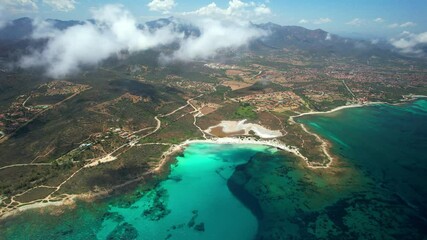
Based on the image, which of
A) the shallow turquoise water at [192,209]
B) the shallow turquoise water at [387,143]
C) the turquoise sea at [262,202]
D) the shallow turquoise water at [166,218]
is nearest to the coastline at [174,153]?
the turquoise sea at [262,202]

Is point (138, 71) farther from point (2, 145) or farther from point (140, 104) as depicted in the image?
point (2, 145)

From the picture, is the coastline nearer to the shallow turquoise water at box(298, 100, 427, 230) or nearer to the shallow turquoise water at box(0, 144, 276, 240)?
the shallow turquoise water at box(0, 144, 276, 240)

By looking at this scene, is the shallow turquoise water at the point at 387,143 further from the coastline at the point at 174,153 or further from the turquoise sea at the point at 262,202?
the coastline at the point at 174,153

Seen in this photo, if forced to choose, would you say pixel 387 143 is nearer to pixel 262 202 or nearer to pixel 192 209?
pixel 262 202

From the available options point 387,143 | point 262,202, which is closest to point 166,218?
point 262,202

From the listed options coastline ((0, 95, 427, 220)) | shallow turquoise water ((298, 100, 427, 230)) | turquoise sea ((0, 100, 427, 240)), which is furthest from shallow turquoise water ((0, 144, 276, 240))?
shallow turquoise water ((298, 100, 427, 230))

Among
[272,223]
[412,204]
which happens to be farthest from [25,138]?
[412,204]

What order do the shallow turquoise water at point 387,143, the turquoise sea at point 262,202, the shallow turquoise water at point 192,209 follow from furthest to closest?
the shallow turquoise water at point 387,143 → the shallow turquoise water at point 192,209 → the turquoise sea at point 262,202
